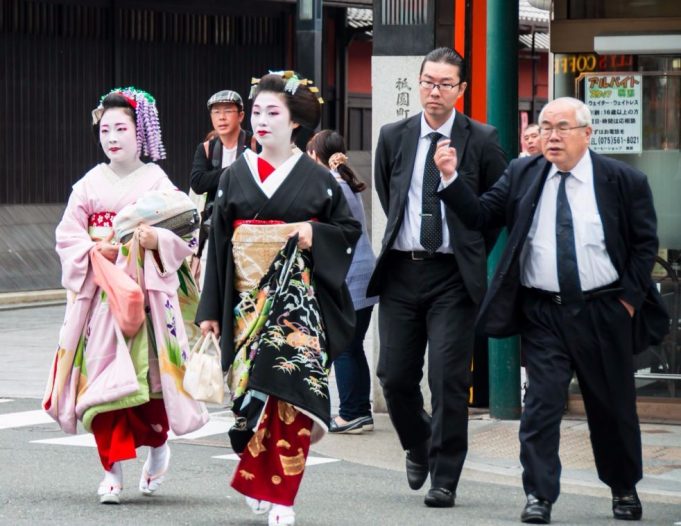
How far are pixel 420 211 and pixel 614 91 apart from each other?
10.2 feet

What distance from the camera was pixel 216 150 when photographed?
A: 10961mm

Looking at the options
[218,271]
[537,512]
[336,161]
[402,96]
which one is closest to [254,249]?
[218,271]

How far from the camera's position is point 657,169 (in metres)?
10.1

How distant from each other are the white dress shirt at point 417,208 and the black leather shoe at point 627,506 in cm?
126

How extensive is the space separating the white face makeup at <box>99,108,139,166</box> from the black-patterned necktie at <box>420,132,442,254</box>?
1349 millimetres

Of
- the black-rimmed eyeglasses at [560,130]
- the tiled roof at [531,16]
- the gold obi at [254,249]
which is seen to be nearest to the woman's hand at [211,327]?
the gold obi at [254,249]

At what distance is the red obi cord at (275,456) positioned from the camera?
6.66 m

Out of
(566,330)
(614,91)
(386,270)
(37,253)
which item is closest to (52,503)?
(386,270)

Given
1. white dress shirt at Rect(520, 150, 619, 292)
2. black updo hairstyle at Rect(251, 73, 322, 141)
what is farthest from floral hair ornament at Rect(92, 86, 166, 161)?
white dress shirt at Rect(520, 150, 619, 292)

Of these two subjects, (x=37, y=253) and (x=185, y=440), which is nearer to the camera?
(x=185, y=440)

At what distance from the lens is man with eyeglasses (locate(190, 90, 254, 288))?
10734 mm

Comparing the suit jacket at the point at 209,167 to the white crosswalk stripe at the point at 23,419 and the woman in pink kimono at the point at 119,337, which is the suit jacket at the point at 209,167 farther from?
the woman in pink kimono at the point at 119,337

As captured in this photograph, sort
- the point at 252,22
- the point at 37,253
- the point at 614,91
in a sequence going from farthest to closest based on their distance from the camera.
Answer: the point at 252,22, the point at 37,253, the point at 614,91

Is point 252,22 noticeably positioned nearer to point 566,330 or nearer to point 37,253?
point 37,253
